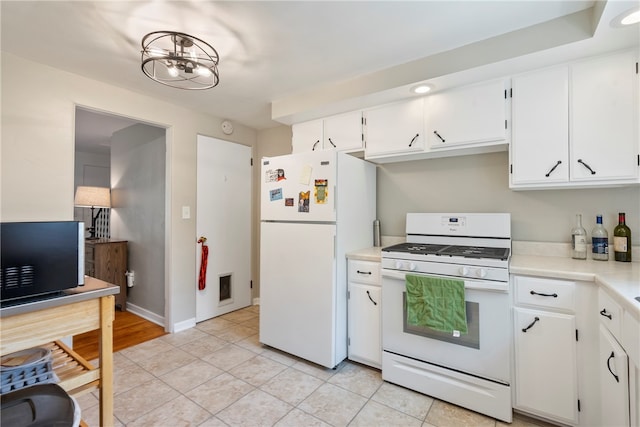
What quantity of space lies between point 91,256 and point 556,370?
436 centimetres

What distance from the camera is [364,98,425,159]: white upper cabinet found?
91.8 inches

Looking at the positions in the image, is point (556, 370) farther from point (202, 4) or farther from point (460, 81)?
point (202, 4)

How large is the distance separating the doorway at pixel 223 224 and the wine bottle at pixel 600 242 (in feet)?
10.7

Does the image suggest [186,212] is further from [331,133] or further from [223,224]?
[331,133]

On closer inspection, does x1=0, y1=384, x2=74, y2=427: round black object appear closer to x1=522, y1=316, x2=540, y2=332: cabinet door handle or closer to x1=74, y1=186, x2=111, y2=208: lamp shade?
x1=522, y1=316, x2=540, y2=332: cabinet door handle

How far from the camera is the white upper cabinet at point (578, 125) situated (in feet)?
5.54

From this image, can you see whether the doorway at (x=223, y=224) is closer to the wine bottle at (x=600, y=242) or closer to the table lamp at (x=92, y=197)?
the table lamp at (x=92, y=197)

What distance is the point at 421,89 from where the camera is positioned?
2.21m

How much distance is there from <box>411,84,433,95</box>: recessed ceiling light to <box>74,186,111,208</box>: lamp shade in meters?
3.98

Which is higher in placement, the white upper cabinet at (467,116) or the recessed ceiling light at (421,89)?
the recessed ceiling light at (421,89)

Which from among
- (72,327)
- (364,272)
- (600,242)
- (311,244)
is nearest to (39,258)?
(72,327)

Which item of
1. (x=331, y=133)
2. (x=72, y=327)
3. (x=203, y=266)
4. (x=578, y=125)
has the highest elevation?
(x=331, y=133)

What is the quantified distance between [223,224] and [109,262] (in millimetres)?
1419

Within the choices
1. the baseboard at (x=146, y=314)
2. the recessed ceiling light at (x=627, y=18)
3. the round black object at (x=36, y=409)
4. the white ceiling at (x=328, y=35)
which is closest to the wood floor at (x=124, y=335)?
the baseboard at (x=146, y=314)
